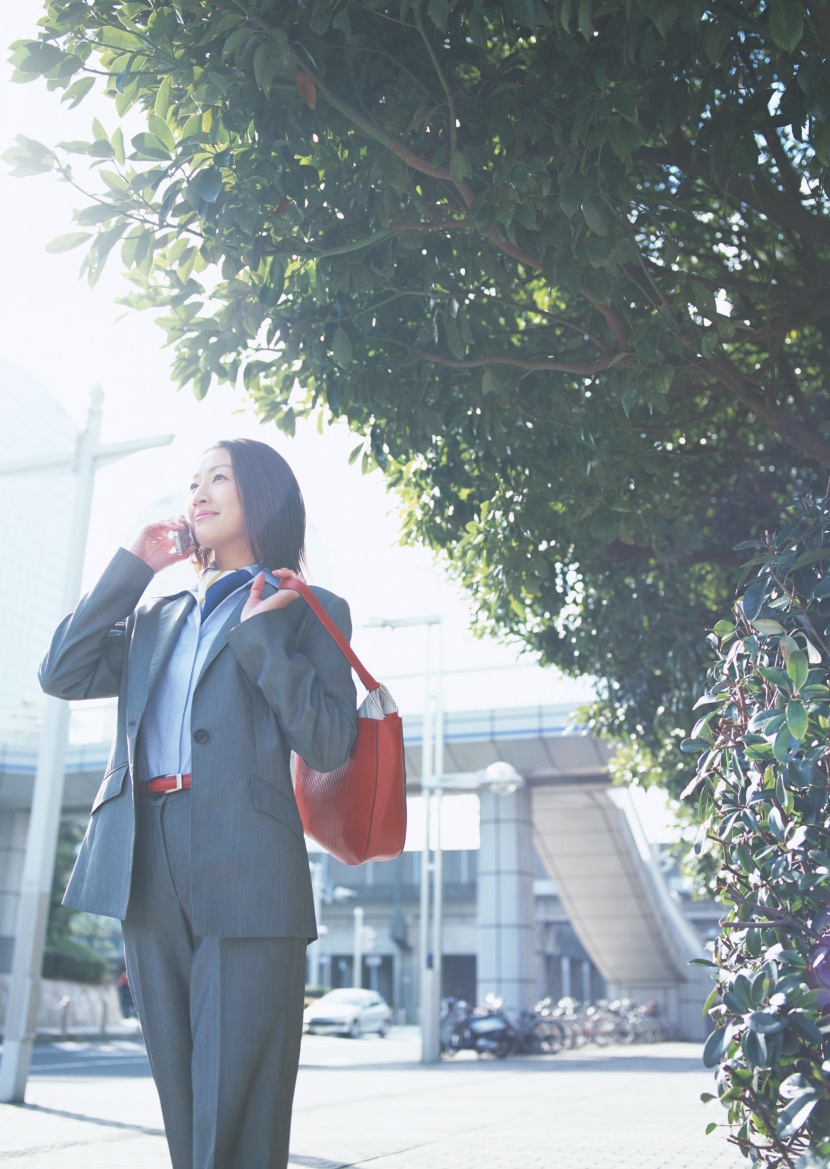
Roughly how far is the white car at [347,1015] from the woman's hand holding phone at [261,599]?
26.1 metres

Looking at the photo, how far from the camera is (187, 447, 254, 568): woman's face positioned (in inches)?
103

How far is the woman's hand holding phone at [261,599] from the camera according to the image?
232cm

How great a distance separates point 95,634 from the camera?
251 cm

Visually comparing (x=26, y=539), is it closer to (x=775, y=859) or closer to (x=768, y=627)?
(x=768, y=627)

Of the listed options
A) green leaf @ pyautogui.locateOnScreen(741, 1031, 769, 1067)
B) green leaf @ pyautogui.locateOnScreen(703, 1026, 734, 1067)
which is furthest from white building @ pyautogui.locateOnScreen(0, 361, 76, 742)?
green leaf @ pyautogui.locateOnScreen(741, 1031, 769, 1067)

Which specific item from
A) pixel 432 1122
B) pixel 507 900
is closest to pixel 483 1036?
pixel 507 900

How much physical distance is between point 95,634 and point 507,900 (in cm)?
2032

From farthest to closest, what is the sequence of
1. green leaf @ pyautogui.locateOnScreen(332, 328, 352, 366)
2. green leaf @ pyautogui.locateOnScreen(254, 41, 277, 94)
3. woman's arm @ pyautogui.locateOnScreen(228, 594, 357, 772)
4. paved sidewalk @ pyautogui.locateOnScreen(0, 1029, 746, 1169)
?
1. paved sidewalk @ pyautogui.locateOnScreen(0, 1029, 746, 1169)
2. green leaf @ pyautogui.locateOnScreen(332, 328, 352, 366)
3. green leaf @ pyautogui.locateOnScreen(254, 41, 277, 94)
4. woman's arm @ pyautogui.locateOnScreen(228, 594, 357, 772)

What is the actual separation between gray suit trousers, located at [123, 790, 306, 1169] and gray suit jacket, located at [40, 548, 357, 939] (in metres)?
0.04

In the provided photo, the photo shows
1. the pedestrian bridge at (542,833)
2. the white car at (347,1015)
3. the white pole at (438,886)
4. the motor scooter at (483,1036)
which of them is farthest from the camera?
the white car at (347,1015)

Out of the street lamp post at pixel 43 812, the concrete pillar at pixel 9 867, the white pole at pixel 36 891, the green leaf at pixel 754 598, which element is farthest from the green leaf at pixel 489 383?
the concrete pillar at pixel 9 867

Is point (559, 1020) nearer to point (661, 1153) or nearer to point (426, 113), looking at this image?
point (661, 1153)

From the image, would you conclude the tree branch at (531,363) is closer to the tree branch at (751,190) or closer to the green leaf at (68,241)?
the tree branch at (751,190)

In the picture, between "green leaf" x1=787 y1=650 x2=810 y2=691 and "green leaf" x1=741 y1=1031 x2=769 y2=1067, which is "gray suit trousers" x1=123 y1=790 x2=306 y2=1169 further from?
"green leaf" x1=787 y1=650 x2=810 y2=691
